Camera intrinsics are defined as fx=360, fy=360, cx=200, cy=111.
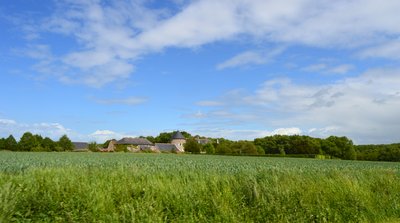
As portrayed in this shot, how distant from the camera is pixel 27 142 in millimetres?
114562

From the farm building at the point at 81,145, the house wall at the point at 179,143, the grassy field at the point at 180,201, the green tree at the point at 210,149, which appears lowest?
the grassy field at the point at 180,201

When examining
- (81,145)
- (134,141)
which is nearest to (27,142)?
(81,145)

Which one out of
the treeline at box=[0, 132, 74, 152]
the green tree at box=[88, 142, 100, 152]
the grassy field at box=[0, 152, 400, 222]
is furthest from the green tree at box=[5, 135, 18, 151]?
the grassy field at box=[0, 152, 400, 222]

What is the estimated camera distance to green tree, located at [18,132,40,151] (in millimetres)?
112238

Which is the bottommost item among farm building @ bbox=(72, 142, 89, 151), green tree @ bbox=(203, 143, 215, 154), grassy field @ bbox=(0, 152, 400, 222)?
grassy field @ bbox=(0, 152, 400, 222)

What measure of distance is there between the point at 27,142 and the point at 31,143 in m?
2.08

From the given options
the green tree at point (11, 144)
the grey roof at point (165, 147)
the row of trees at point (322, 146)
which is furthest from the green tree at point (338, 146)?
the green tree at point (11, 144)

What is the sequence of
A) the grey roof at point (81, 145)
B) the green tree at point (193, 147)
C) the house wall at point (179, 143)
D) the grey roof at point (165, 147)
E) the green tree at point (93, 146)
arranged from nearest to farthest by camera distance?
1. the green tree at point (93, 146)
2. the green tree at point (193, 147)
3. the grey roof at point (81, 145)
4. the grey roof at point (165, 147)
5. the house wall at point (179, 143)

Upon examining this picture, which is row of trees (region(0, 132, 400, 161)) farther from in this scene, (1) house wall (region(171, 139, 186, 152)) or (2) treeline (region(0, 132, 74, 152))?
(1) house wall (region(171, 139, 186, 152))

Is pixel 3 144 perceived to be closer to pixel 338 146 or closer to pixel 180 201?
pixel 338 146

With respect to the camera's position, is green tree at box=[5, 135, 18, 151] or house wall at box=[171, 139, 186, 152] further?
house wall at box=[171, 139, 186, 152]

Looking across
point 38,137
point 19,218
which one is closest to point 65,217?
point 19,218

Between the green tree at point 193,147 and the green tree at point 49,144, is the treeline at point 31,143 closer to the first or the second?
the green tree at point 49,144

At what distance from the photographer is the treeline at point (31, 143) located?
112 meters
